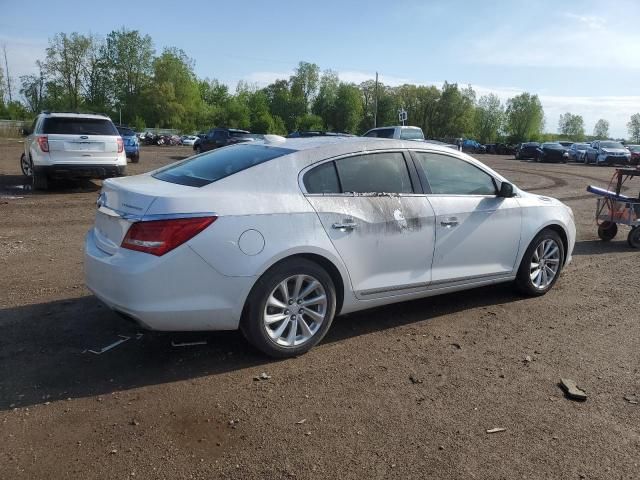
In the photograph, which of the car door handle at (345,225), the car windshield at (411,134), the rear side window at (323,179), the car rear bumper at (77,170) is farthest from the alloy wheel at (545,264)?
the car windshield at (411,134)

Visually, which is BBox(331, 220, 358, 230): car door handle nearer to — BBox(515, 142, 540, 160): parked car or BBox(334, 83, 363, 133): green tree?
BBox(515, 142, 540, 160): parked car

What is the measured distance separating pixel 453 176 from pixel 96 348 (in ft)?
11.0

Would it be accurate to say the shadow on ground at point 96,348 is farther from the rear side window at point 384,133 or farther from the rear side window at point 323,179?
the rear side window at point 384,133

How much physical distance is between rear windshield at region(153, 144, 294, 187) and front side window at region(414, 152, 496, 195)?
4.38 feet

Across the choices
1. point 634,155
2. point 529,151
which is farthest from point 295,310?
point 529,151

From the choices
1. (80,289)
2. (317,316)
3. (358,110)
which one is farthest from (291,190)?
(358,110)

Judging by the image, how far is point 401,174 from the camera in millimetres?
4695

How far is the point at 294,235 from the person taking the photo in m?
3.90

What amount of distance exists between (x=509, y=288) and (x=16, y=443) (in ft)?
15.7

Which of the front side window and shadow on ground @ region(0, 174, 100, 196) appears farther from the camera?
shadow on ground @ region(0, 174, 100, 196)

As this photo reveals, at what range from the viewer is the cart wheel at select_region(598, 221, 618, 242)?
8.87 meters

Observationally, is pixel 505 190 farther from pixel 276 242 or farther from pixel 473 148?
pixel 473 148

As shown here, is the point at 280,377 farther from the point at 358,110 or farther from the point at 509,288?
the point at 358,110

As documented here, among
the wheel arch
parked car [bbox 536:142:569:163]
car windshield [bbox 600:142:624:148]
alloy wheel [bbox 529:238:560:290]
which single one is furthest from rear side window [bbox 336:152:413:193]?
parked car [bbox 536:142:569:163]
